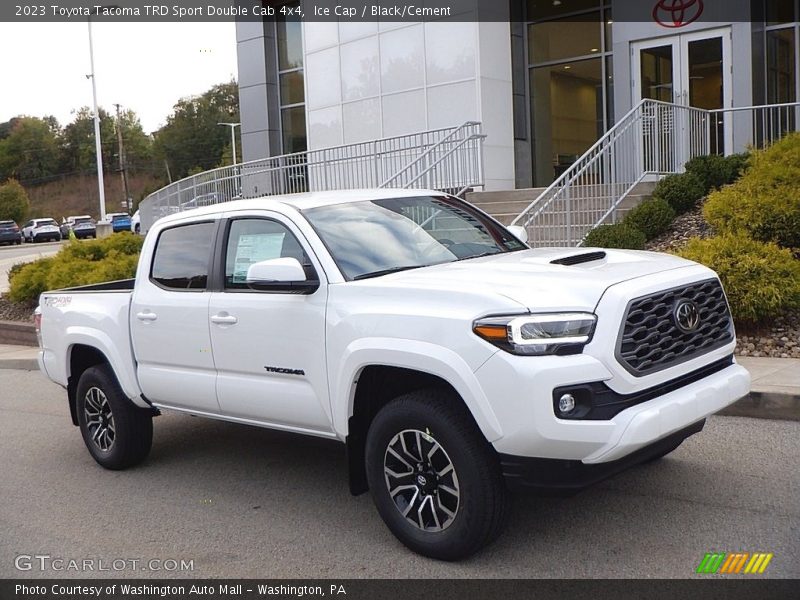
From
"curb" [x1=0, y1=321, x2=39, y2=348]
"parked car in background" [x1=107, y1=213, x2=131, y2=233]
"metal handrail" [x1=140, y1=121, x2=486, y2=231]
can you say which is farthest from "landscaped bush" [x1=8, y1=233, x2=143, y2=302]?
"parked car in background" [x1=107, y1=213, x2=131, y2=233]

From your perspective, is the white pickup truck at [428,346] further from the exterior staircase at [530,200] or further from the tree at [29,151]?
the tree at [29,151]

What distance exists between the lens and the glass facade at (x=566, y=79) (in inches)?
800

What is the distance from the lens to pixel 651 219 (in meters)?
11.8

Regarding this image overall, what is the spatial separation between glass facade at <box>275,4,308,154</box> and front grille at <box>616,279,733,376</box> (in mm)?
21435

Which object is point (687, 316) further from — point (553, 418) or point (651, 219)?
point (651, 219)

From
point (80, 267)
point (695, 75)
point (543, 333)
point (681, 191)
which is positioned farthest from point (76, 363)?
point (695, 75)

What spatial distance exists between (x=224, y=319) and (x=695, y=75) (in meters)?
15.0

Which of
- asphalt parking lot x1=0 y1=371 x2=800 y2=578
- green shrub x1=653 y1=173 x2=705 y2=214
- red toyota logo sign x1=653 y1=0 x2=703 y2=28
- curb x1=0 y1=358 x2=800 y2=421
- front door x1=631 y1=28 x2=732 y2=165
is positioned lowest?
asphalt parking lot x1=0 y1=371 x2=800 y2=578

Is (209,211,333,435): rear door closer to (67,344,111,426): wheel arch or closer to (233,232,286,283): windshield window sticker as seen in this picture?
(233,232,286,283): windshield window sticker

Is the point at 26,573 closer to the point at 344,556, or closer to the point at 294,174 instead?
the point at 344,556

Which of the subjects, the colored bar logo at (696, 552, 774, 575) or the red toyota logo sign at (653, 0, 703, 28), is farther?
the red toyota logo sign at (653, 0, 703, 28)

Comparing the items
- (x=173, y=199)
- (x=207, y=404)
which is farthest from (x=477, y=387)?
(x=173, y=199)

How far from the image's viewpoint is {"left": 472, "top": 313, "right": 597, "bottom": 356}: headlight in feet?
13.3

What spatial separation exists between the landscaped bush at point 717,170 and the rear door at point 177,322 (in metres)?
8.93
